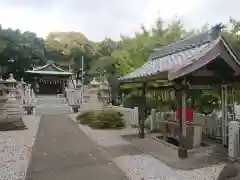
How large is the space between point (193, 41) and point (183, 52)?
0.45 meters

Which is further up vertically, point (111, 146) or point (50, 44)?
point (50, 44)

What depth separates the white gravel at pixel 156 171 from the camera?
15.3 feet

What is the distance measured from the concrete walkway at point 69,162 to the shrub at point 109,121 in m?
2.60

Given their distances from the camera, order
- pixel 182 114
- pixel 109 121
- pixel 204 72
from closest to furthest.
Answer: pixel 182 114, pixel 204 72, pixel 109 121

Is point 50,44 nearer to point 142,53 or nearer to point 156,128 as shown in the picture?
point 142,53

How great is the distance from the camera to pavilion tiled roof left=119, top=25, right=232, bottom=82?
572cm

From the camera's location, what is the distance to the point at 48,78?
34969 millimetres

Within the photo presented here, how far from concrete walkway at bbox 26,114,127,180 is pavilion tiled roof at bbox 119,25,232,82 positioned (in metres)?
2.62

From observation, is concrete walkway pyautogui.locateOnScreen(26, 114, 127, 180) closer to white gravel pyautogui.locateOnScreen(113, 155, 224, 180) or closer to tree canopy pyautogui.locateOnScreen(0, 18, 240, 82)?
white gravel pyautogui.locateOnScreen(113, 155, 224, 180)

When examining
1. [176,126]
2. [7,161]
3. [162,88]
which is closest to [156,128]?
[162,88]

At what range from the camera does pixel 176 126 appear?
721cm

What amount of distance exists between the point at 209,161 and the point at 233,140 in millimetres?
767

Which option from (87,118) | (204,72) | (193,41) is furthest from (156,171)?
(87,118)

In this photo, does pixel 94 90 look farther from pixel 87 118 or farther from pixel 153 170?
pixel 153 170
